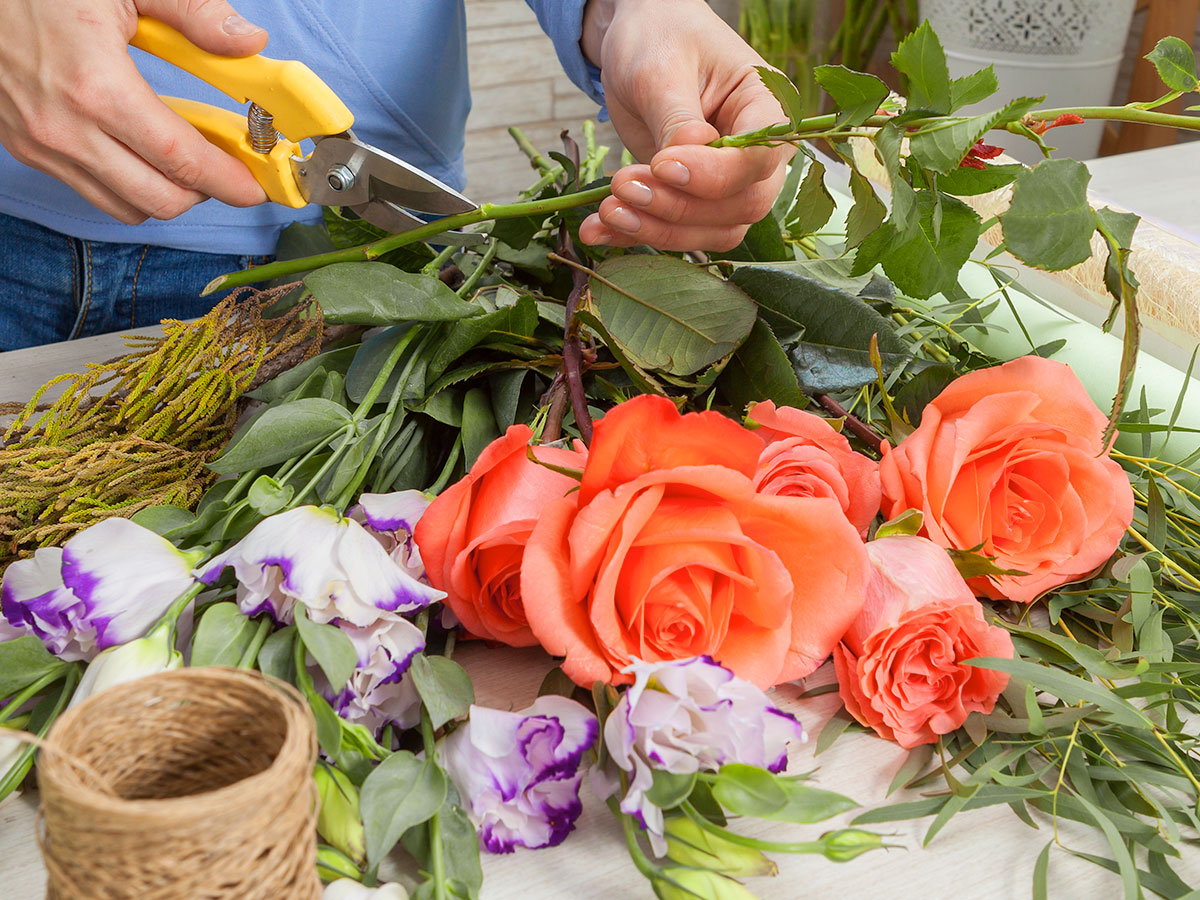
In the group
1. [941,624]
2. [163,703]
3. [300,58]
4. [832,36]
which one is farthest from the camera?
[832,36]

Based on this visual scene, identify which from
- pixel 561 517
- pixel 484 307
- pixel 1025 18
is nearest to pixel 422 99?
pixel 484 307

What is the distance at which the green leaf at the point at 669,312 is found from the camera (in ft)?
1.43

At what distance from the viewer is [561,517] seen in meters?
0.32

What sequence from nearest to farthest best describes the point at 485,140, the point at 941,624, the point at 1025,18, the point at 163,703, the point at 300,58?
the point at 163,703
the point at 941,624
the point at 300,58
the point at 1025,18
the point at 485,140

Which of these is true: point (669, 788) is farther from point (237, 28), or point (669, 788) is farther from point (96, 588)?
point (237, 28)

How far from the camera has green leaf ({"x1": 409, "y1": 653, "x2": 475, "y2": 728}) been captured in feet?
1.06

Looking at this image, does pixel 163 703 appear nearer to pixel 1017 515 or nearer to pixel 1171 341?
pixel 1017 515

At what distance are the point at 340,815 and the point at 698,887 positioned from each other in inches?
4.5

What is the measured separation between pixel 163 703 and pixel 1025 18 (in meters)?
1.88

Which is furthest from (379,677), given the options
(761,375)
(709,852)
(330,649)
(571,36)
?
(571,36)

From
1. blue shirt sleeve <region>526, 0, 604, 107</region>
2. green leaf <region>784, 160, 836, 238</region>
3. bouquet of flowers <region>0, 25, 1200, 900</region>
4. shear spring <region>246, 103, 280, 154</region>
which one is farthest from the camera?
blue shirt sleeve <region>526, 0, 604, 107</region>

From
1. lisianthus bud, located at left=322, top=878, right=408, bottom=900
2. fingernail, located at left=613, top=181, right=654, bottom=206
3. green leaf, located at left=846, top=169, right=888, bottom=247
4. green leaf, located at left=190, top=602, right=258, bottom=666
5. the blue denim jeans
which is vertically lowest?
the blue denim jeans

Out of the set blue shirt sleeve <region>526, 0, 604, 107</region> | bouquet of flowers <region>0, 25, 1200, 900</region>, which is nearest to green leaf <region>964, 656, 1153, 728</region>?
bouquet of flowers <region>0, 25, 1200, 900</region>

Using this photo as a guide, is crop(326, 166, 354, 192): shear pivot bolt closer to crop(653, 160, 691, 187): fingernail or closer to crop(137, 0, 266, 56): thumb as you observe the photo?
crop(137, 0, 266, 56): thumb
